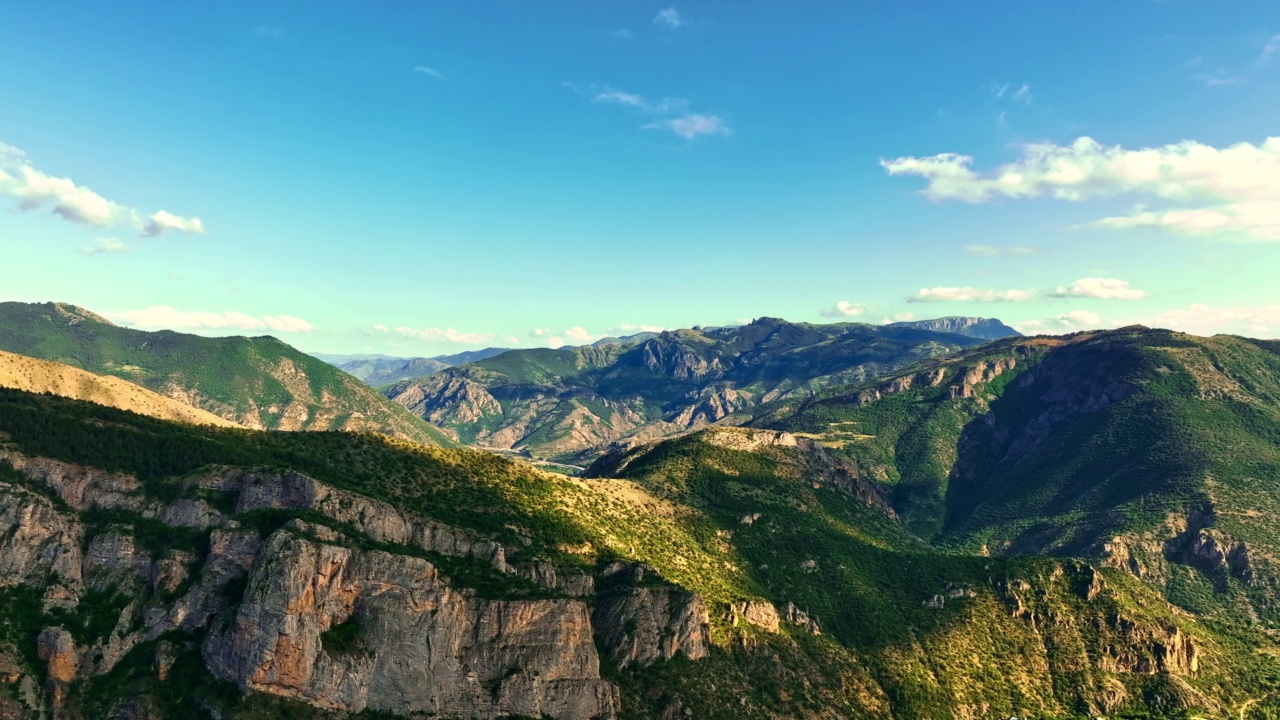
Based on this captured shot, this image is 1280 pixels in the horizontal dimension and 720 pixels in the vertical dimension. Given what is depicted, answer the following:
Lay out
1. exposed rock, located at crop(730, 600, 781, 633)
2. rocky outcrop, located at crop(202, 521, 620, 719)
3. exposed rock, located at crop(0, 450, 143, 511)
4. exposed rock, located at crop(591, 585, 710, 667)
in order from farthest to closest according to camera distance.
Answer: exposed rock, located at crop(730, 600, 781, 633) < exposed rock, located at crop(591, 585, 710, 667) < exposed rock, located at crop(0, 450, 143, 511) < rocky outcrop, located at crop(202, 521, 620, 719)

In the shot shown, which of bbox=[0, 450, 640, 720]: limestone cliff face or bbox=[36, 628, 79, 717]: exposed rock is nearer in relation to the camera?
bbox=[36, 628, 79, 717]: exposed rock

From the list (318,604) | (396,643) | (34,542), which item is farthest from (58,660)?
(396,643)

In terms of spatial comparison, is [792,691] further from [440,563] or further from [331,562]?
[331,562]

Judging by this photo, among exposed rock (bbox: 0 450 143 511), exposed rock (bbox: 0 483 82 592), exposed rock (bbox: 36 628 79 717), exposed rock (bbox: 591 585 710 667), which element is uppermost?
exposed rock (bbox: 0 450 143 511)

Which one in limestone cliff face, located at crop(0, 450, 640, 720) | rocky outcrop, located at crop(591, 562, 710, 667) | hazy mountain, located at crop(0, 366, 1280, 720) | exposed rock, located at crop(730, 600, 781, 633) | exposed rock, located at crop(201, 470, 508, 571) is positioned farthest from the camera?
exposed rock, located at crop(730, 600, 781, 633)

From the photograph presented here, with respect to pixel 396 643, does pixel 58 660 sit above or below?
above

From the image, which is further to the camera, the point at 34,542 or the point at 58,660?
the point at 34,542

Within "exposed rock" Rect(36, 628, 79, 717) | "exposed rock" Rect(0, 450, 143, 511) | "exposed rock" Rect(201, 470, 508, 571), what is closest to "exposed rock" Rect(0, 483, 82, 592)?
"exposed rock" Rect(0, 450, 143, 511)

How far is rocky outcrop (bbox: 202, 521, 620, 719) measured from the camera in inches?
4862

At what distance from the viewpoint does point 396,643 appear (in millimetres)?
133875

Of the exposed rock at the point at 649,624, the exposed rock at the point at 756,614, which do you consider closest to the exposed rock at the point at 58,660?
the exposed rock at the point at 649,624

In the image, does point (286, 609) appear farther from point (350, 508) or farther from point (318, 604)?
point (350, 508)

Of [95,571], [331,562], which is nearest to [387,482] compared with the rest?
[331,562]

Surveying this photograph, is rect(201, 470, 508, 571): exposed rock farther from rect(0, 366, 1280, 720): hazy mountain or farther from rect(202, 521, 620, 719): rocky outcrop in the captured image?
rect(202, 521, 620, 719): rocky outcrop
